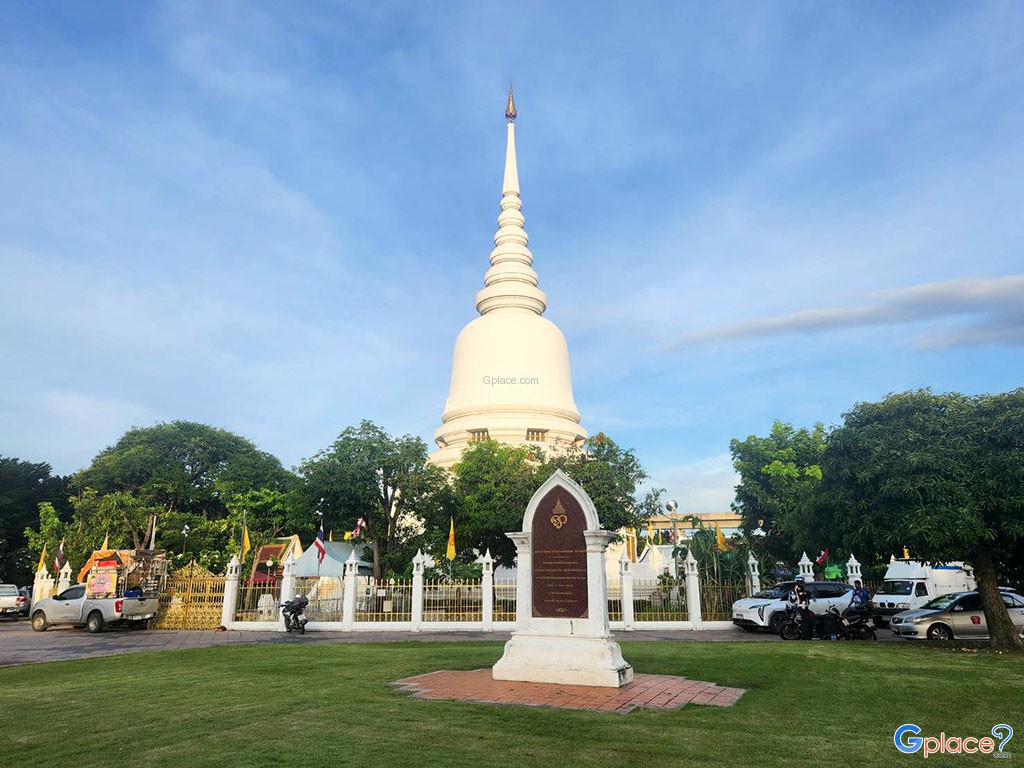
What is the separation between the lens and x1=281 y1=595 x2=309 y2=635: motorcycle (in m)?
19.0

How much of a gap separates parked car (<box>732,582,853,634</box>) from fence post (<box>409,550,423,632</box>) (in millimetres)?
8866

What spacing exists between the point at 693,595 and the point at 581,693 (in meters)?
12.2

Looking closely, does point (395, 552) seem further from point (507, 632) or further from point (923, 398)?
point (923, 398)

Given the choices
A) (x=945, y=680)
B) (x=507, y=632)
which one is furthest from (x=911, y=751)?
(x=507, y=632)

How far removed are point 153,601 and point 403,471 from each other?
9461 millimetres

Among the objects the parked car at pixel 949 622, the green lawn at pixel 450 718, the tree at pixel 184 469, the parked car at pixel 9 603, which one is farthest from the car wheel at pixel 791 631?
the tree at pixel 184 469

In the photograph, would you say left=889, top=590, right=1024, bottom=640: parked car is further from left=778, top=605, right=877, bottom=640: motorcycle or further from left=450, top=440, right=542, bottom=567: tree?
left=450, top=440, right=542, bottom=567: tree

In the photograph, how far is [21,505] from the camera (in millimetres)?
41062

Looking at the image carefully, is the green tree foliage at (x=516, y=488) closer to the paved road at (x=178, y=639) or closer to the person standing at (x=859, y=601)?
the paved road at (x=178, y=639)

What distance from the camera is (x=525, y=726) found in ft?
20.6

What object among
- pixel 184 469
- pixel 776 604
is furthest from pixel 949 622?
pixel 184 469

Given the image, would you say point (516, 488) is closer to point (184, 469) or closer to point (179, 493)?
point (179, 493)

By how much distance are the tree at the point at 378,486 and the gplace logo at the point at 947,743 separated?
817 inches

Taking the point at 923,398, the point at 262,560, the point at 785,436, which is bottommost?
the point at 262,560
